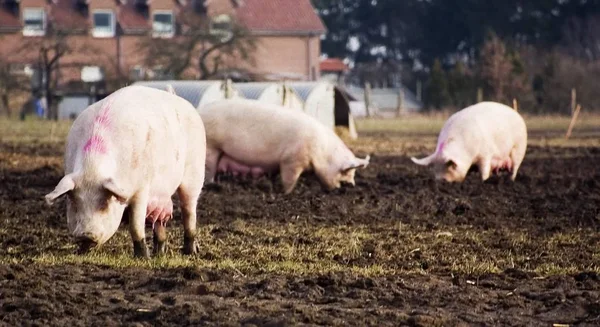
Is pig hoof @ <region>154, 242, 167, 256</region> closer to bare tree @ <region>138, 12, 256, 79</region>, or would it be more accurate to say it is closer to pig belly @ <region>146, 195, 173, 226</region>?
pig belly @ <region>146, 195, 173, 226</region>

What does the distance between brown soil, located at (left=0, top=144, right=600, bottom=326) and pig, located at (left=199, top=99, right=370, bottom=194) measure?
1.77 metres

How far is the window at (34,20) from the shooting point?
188ft

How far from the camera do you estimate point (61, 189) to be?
28.1ft

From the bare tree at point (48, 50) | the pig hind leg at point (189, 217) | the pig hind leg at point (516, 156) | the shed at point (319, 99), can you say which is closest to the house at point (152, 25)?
the bare tree at point (48, 50)

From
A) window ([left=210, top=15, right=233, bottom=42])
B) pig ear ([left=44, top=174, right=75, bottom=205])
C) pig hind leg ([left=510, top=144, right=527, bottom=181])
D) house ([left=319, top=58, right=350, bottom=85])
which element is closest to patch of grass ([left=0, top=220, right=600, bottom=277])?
pig ear ([left=44, top=174, right=75, bottom=205])

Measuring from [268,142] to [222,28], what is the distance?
33.6 meters

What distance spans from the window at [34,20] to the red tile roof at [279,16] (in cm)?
884

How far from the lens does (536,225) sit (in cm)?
1234

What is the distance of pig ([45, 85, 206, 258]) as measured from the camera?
880 centimetres

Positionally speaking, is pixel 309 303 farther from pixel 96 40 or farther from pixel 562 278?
pixel 96 40

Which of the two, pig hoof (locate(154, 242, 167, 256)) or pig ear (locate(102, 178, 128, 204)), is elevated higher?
pig ear (locate(102, 178, 128, 204))

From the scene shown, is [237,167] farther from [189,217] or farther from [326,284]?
[326,284]

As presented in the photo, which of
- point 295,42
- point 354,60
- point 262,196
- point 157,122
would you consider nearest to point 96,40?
point 295,42

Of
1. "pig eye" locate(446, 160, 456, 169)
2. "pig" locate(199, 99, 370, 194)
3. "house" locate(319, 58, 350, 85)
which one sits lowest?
"house" locate(319, 58, 350, 85)
